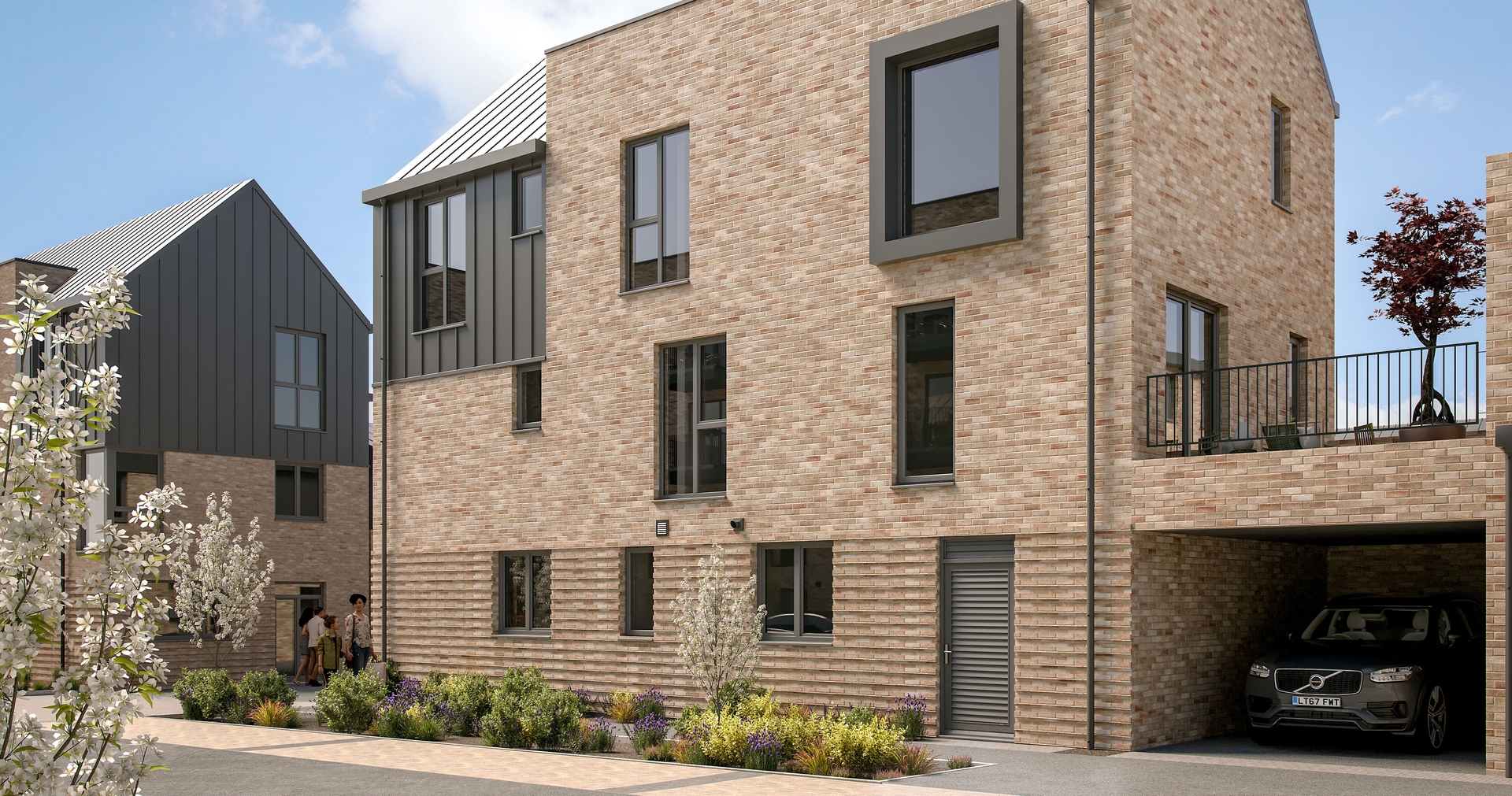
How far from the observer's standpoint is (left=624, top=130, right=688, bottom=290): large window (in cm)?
1770

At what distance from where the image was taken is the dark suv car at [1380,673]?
506 inches

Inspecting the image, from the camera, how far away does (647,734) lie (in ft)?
44.7

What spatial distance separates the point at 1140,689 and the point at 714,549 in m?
4.61

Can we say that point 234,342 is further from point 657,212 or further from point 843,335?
point 843,335

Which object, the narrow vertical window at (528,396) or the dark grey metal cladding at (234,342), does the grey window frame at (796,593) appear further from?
the dark grey metal cladding at (234,342)

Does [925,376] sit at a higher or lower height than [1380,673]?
higher

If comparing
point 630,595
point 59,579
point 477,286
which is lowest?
point 630,595

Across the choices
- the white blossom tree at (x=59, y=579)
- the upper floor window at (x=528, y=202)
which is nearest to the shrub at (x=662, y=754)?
the white blossom tree at (x=59, y=579)

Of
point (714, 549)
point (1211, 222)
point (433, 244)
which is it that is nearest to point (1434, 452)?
point (1211, 222)

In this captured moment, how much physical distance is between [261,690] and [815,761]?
921 cm

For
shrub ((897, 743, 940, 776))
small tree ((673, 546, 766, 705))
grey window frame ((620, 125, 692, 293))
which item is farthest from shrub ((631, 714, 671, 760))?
grey window frame ((620, 125, 692, 293))

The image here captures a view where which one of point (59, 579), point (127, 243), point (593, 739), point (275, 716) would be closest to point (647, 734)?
point (593, 739)

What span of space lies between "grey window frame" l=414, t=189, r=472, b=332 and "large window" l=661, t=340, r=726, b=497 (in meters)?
4.40

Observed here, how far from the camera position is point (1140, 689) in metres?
13.3
